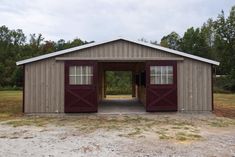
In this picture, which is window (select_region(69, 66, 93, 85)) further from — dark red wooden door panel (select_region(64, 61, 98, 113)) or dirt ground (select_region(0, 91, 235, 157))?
dirt ground (select_region(0, 91, 235, 157))

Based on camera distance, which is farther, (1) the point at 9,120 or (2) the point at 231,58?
(2) the point at 231,58

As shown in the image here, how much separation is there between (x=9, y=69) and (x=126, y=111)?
2991 centimetres

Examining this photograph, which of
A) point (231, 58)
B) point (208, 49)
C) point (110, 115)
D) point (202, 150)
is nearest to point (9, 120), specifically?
point (110, 115)

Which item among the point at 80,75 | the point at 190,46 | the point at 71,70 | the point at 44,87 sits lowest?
the point at 44,87

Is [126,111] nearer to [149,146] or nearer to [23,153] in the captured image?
[149,146]

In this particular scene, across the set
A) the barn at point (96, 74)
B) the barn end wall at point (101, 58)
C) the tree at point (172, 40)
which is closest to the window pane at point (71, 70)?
the barn at point (96, 74)

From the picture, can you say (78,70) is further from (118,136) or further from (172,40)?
(172,40)

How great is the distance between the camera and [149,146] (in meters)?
7.38

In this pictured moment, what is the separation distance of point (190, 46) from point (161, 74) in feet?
117

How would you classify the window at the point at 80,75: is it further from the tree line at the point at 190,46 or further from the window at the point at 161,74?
the tree line at the point at 190,46

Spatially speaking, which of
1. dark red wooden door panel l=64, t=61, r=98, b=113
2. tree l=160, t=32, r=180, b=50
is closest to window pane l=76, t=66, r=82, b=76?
dark red wooden door panel l=64, t=61, r=98, b=113

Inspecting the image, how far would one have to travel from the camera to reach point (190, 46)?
4816 centimetres

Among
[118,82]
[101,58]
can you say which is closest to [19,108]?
[101,58]

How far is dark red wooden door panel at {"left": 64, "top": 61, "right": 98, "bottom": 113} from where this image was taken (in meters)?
13.5
